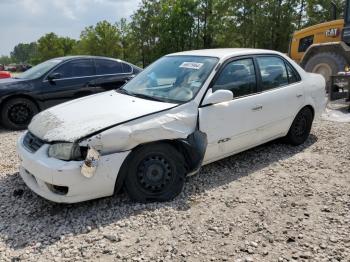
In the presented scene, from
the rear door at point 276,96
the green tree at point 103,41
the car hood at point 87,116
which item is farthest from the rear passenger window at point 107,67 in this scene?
the green tree at point 103,41

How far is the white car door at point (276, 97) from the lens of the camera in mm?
4760

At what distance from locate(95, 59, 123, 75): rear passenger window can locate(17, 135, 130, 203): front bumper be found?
16.0 ft

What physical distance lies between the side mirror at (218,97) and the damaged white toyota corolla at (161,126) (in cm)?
1

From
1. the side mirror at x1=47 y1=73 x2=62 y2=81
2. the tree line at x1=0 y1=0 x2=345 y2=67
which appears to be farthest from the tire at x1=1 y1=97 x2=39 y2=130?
the tree line at x1=0 y1=0 x2=345 y2=67

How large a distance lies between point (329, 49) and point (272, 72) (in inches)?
228

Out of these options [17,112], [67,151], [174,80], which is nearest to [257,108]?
[174,80]

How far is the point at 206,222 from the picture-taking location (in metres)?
3.45

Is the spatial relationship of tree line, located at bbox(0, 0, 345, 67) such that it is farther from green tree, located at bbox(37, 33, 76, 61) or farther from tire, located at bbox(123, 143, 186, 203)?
tire, located at bbox(123, 143, 186, 203)

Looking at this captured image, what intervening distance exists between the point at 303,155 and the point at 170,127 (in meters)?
2.46

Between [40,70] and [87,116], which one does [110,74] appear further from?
[87,116]

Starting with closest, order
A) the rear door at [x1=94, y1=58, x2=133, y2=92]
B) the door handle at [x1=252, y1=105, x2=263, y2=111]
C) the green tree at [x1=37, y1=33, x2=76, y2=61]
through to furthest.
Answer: the door handle at [x1=252, y1=105, x2=263, y2=111]
the rear door at [x1=94, y1=58, x2=133, y2=92]
the green tree at [x1=37, y1=33, x2=76, y2=61]

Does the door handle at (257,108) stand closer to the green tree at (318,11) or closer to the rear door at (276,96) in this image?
the rear door at (276,96)

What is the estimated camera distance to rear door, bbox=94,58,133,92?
805 centimetres

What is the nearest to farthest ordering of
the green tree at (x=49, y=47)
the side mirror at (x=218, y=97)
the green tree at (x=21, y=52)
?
the side mirror at (x=218, y=97), the green tree at (x=49, y=47), the green tree at (x=21, y=52)
